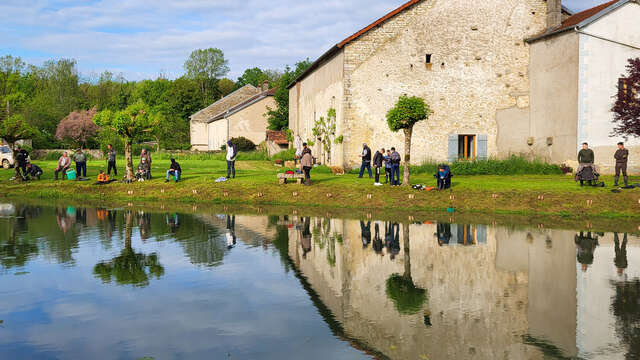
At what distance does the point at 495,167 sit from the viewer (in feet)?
97.2

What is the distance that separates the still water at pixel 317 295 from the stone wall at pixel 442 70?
660 inches

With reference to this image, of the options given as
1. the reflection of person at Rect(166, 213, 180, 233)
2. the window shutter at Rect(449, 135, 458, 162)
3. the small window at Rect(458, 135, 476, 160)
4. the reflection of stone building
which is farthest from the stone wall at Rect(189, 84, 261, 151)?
the reflection of stone building

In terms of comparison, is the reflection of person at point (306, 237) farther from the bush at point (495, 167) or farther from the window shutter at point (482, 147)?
the window shutter at point (482, 147)

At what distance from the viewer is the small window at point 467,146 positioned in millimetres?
31609

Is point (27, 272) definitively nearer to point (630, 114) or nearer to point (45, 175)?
point (630, 114)

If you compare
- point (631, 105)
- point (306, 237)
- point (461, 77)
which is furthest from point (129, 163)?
point (631, 105)

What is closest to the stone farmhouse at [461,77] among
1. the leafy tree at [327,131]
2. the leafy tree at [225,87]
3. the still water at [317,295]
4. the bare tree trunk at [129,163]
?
the leafy tree at [327,131]

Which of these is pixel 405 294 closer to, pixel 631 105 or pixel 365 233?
pixel 365 233

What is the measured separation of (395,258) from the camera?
11062 millimetres

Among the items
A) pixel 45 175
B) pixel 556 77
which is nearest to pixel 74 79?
pixel 45 175

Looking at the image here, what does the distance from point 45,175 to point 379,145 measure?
1751 cm

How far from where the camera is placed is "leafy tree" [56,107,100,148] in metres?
64.8

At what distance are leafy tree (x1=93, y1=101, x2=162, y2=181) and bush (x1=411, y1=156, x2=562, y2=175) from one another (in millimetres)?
12935

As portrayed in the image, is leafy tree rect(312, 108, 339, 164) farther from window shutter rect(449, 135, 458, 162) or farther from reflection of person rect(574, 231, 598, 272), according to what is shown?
reflection of person rect(574, 231, 598, 272)
